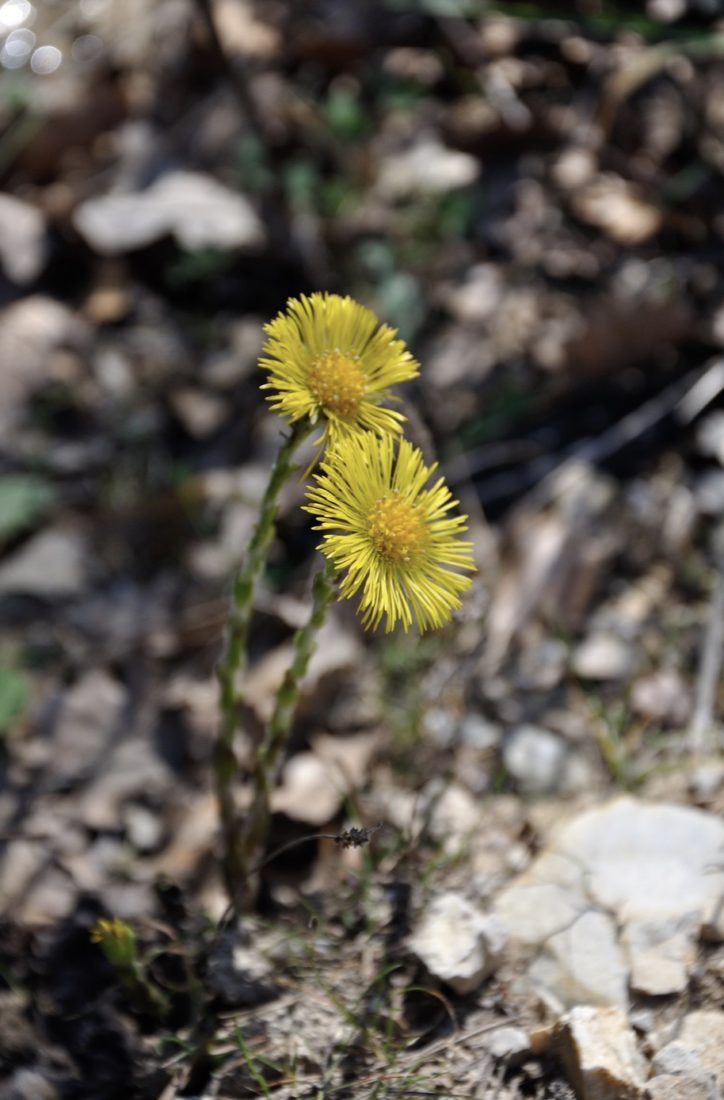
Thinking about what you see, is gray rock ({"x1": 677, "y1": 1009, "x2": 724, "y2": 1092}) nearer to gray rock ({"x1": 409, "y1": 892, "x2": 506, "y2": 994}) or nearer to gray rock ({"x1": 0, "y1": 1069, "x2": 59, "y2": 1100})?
gray rock ({"x1": 409, "y1": 892, "x2": 506, "y2": 994})

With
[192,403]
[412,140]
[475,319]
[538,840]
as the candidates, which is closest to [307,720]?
[538,840]

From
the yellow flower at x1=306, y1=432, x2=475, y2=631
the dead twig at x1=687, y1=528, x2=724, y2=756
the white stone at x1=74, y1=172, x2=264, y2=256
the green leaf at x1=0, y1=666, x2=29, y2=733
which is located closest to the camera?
the yellow flower at x1=306, y1=432, x2=475, y2=631

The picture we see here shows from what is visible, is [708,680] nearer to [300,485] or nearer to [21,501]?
[300,485]

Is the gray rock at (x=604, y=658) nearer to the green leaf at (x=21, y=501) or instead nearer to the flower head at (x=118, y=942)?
the flower head at (x=118, y=942)

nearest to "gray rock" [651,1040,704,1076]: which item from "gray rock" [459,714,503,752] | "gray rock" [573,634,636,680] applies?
"gray rock" [459,714,503,752]

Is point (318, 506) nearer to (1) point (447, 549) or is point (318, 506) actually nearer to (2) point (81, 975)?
(1) point (447, 549)

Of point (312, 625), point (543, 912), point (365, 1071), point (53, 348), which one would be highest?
point (53, 348)
